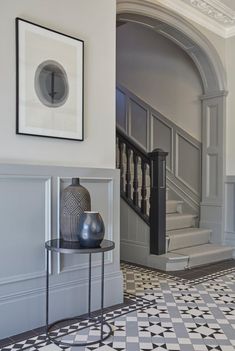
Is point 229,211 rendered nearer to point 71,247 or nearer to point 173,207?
point 173,207

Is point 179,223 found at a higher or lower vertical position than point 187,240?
higher

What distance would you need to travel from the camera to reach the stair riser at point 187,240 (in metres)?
4.06

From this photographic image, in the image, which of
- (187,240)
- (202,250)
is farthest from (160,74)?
(202,250)

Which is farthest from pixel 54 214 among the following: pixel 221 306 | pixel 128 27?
pixel 128 27

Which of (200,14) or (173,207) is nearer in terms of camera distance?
(200,14)

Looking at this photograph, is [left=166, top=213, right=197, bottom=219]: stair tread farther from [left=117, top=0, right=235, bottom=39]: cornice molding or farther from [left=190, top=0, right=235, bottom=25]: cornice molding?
[left=190, top=0, right=235, bottom=25]: cornice molding

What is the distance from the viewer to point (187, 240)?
4.26 metres

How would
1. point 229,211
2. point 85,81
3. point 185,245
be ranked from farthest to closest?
point 229,211 < point 185,245 < point 85,81

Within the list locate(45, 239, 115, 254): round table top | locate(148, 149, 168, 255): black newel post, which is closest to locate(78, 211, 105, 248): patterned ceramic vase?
locate(45, 239, 115, 254): round table top

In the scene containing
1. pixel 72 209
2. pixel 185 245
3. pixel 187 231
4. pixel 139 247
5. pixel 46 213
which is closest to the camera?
pixel 72 209

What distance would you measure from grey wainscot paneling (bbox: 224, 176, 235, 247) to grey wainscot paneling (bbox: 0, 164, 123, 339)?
2.38 metres

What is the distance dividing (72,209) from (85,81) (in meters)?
1.04

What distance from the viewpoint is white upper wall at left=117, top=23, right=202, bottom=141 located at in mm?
4973

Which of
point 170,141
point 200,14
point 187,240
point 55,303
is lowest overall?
point 55,303
